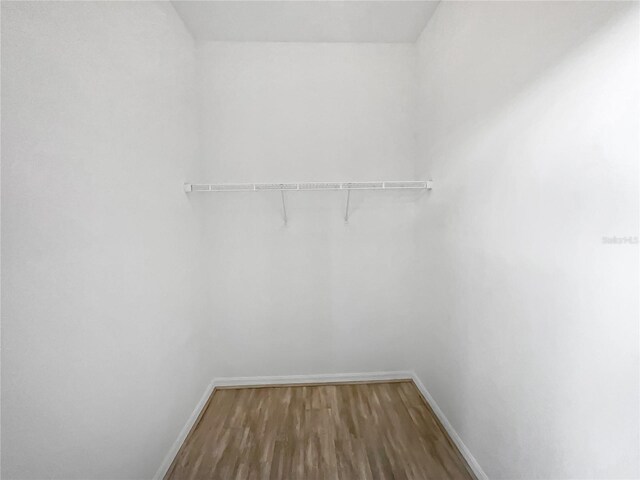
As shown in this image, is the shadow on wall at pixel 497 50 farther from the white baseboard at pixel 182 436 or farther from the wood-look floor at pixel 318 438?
the white baseboard at pixel 182 436

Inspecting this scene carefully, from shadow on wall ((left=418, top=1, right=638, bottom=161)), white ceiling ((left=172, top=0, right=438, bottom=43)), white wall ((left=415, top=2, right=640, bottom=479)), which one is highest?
white ceiling ((left=172, top=0, right=438, bottom=43))

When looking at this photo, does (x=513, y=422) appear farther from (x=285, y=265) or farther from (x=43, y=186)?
(x=43, y=186)

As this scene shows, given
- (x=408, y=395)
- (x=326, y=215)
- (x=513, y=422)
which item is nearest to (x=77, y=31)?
(x=326, y=215)

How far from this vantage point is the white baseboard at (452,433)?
1.68 meters

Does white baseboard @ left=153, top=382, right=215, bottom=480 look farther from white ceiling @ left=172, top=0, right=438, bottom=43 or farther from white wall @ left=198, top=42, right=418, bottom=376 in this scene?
white ceiling @ left=172, top=0, right=438, bottom=43

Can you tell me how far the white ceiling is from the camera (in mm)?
2125

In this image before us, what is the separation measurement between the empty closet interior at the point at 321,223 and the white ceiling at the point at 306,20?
22mm

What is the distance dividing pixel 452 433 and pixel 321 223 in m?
1.75

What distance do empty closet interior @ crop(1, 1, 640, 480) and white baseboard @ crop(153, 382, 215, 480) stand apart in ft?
0.05

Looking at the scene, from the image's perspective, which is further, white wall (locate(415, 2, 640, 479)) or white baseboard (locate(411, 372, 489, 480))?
white baseboard (locate(411, 372, 489, 480))

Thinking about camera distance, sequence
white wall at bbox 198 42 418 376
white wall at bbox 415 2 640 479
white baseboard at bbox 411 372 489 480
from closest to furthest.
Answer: white wall at bbox 415 2 640 479 → white baseboard at bbox 411 372 489 480 → white wall at bbox 198 42 418 376

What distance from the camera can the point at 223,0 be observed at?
206cm

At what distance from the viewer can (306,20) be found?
7.48 feet

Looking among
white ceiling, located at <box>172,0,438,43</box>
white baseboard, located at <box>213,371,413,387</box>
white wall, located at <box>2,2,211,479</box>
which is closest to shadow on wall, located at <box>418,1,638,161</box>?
white ceiling, located at <box>172,0,438,43</box>
